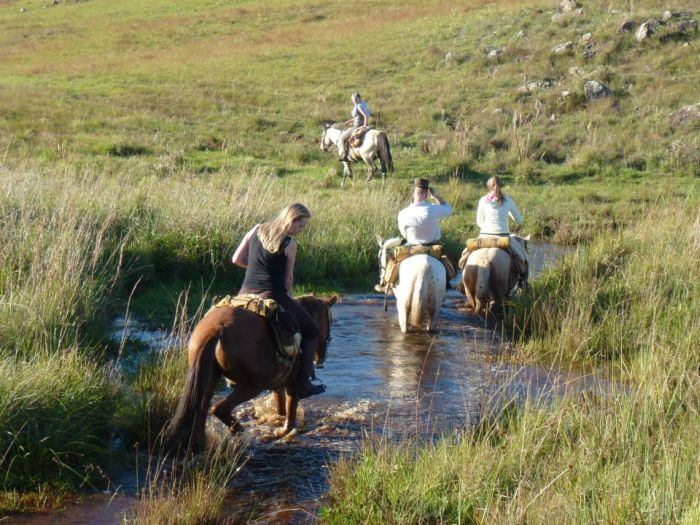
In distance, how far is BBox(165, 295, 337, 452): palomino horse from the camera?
655 centimetres

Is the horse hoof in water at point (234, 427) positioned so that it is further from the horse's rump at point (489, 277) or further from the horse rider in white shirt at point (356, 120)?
the horse rider in white shirt at point (356, 120)

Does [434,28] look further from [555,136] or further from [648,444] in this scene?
[648,444]

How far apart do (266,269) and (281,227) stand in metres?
0.37

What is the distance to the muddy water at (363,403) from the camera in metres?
6.29

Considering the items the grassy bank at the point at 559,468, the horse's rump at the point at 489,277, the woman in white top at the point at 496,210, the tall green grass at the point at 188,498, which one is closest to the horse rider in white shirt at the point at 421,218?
the horse's rump at the point at 489,277

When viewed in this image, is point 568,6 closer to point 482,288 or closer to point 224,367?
point 482,288

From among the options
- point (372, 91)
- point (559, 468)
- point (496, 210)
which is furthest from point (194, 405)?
point (372, 91)

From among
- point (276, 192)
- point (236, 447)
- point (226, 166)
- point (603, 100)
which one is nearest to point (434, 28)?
point (603, 100)

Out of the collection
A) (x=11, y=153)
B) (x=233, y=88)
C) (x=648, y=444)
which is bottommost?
(x=648, y=444)

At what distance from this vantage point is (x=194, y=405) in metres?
6.53

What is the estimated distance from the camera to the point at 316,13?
60156mm

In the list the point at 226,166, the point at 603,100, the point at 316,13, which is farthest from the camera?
the point at 316,13

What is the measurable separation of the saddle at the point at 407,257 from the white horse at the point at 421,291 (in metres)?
0.15

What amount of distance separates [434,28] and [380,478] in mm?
45315
